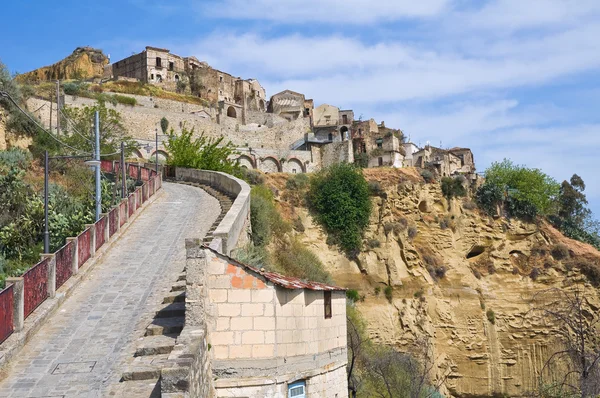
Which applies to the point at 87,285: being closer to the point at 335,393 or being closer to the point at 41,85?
the point at 335,393

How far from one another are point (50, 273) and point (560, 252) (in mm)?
38688

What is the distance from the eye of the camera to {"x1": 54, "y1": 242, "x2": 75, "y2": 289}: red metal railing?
45.2 feet

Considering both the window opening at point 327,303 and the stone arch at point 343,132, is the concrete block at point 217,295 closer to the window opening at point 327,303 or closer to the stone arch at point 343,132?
the window opening at point 327,303

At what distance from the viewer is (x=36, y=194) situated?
23656 mm

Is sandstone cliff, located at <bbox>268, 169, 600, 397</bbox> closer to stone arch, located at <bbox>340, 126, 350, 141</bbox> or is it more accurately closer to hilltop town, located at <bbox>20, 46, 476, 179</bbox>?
hilltop town, located at <bbox>20, 46, 476, 179</bbox>

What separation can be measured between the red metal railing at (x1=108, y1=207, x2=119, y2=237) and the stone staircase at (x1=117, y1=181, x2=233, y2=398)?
5435 millimetres

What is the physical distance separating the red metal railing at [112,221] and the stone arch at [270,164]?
3792 cm

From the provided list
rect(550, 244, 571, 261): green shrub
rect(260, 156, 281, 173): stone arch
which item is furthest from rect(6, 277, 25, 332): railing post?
rect(260, 156, 281, 173): stone arch

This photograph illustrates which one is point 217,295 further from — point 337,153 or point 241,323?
point 337,153

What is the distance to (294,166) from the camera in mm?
58094

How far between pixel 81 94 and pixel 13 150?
2504 centimetres

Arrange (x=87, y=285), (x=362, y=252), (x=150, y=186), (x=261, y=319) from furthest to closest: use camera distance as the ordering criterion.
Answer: (x=362, y=252) → (x=150, y=186) → (x=87, y=285) → (x=261, y=319)

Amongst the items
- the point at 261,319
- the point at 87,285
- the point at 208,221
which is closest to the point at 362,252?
the point at 208,221

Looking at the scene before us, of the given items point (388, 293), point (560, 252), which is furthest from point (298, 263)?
point (560, 252)
